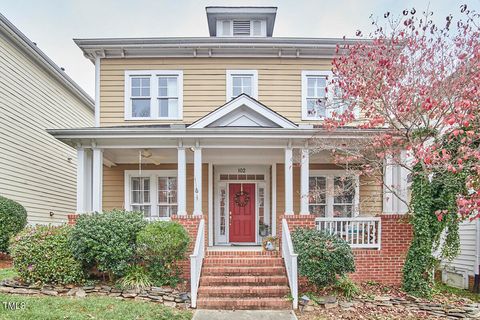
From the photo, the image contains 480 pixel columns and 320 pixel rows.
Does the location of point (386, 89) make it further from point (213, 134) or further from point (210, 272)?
point (210, 272)

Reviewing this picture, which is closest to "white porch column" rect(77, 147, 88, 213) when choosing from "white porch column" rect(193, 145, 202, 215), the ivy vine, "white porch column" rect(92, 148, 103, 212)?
"white porch column" rect(92, 148, 103, 212)

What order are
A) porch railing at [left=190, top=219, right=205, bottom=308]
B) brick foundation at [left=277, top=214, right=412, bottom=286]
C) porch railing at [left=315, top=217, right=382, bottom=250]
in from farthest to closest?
porch railing at [left=315, top=217, right=382, bottom=250]
brick foundation at [left=277, top=214, right=412, bottom=286]
porch railing at [left=190, top=219, right=205, bottom=308]

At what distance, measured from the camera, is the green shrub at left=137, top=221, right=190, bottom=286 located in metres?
7.50

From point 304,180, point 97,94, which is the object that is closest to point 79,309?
point 304,180

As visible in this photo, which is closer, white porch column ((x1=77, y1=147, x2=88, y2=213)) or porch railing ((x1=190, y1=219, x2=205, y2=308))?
porch railing ((x1=190, y1=219, x2=205, y2=308))

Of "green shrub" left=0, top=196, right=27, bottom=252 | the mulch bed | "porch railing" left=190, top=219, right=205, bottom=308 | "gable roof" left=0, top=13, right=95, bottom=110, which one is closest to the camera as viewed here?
the mulch bed

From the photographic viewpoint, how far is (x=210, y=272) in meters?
8.09

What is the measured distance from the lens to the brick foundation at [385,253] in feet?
28.4

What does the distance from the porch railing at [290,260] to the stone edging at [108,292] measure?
2.25m

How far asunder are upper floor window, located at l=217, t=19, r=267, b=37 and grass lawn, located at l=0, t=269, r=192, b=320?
9591mm

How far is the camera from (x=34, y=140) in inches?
500

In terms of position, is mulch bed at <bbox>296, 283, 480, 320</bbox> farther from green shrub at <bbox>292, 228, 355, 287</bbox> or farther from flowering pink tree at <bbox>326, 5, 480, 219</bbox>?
flowering pink tree at <bbox>326, 5, 480, 219</bbox>

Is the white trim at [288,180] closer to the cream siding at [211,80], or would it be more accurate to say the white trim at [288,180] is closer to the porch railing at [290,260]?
the porch railing at [290,260]

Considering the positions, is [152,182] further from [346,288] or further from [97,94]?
[346,288]
